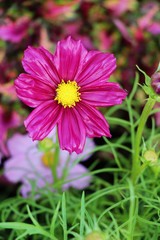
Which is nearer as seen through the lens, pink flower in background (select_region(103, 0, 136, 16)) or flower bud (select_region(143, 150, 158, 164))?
flower bud (select_region(143, 150, 158, 164))

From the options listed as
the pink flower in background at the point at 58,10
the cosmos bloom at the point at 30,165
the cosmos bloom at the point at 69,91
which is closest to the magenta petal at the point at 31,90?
the cosmos bloom at the point at 69,91

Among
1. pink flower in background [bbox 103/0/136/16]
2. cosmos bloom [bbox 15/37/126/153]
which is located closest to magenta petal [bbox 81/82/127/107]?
cosmos bloom [bbox 15/37/126/153]

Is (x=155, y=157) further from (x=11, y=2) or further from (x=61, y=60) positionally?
(x=11, y=2)

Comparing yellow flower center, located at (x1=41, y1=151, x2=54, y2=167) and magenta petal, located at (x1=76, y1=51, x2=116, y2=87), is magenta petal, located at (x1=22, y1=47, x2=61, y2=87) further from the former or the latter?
yellow flower center, located at (x1=41, y1=151, x2=54, y2=167)

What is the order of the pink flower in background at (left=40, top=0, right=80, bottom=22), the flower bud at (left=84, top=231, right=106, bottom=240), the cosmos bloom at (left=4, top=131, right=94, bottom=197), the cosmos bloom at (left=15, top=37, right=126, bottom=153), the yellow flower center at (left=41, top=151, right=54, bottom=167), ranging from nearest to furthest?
the flower bud at (left=84, top=231, right=106, bottom=240) → the cosmos bloom at (left=15, top=37, right=126, bottom=153) → the yellow flower center at (left=41, top=151, right=54, bottom=167) → the cosmos bloom at (left=4, top=131, right=94, bottom=197) → the pink flower in background at (left=40, top=0, right=80, bottom=22)

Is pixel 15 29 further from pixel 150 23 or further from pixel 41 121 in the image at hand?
pixel 41 121

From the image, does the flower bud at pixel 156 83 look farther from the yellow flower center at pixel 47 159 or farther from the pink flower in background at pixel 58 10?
the pink flower in background at pixel 58 10

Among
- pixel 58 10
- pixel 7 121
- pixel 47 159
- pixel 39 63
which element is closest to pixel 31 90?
pixel 39 63
